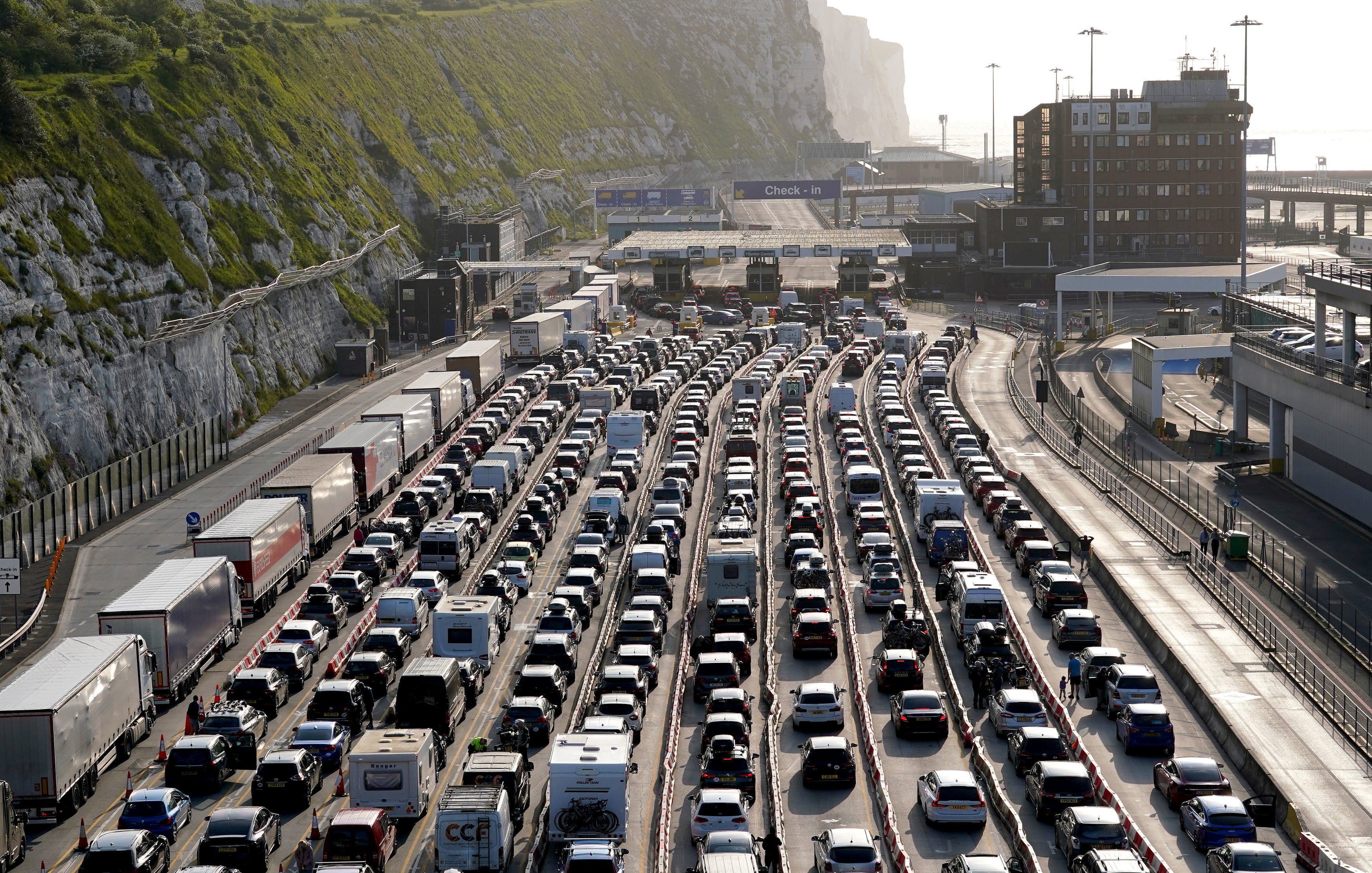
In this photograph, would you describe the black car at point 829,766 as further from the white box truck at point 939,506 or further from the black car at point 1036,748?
the white box truck at point 939,506

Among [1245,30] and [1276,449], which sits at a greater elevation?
[1245,30]

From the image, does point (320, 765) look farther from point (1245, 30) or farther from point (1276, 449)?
point (1245, 30)

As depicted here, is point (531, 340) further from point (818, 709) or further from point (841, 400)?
point (818, 709)

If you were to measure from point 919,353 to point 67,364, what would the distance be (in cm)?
5697

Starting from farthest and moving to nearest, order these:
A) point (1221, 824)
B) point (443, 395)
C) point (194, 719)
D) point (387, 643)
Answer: point (443, 395) → point (387, 643) → point (194, 719) → point (1221, 824)

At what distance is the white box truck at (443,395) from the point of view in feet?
253

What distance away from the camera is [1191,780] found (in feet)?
108

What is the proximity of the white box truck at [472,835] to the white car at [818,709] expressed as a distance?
10183 mm

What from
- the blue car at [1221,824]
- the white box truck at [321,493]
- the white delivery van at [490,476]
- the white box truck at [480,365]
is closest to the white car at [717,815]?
the blue car at [1221,824]

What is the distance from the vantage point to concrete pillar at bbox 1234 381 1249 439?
75.6m

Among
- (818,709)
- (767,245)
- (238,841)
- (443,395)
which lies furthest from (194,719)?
(767,245)

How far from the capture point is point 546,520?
60.2m

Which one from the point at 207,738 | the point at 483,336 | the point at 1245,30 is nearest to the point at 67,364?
the point at 207,738

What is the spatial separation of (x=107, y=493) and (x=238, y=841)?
3719cm
